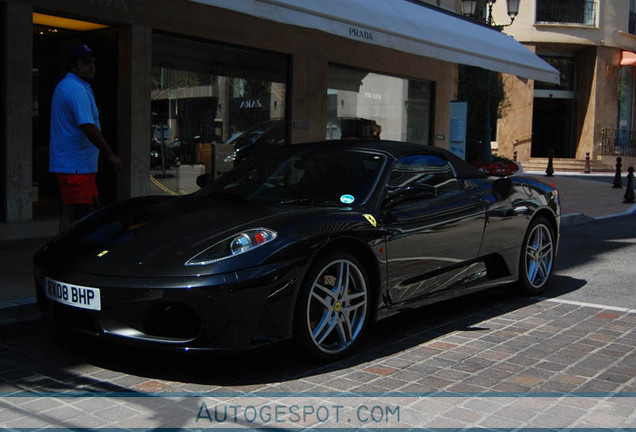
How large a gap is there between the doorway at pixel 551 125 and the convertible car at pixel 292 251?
30.9 metres

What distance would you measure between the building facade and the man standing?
94.4 feet

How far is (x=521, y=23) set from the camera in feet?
108

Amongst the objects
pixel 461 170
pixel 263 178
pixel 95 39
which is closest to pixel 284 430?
pixel 263 178

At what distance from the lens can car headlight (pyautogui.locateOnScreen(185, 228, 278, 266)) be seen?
3707 mm

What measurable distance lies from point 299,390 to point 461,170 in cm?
259

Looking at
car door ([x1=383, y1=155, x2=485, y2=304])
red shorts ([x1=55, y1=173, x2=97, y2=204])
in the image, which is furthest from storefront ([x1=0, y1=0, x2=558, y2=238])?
car door ([x1=383, y1=155, x2=485, y2=304])

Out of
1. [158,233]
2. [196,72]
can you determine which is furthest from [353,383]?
[196,72]

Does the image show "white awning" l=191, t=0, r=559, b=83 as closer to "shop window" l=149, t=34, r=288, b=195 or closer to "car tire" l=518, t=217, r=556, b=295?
"shop window" l=149, t=34, r=288, b=195

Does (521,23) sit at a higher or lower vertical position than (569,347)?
higher

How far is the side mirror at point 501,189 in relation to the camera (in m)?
5.61

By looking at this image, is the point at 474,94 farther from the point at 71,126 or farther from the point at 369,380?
the point at 369,380

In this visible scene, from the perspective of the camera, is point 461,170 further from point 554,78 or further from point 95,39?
point 554,78

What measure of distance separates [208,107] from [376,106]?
4339mm

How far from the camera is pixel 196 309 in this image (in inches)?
141
